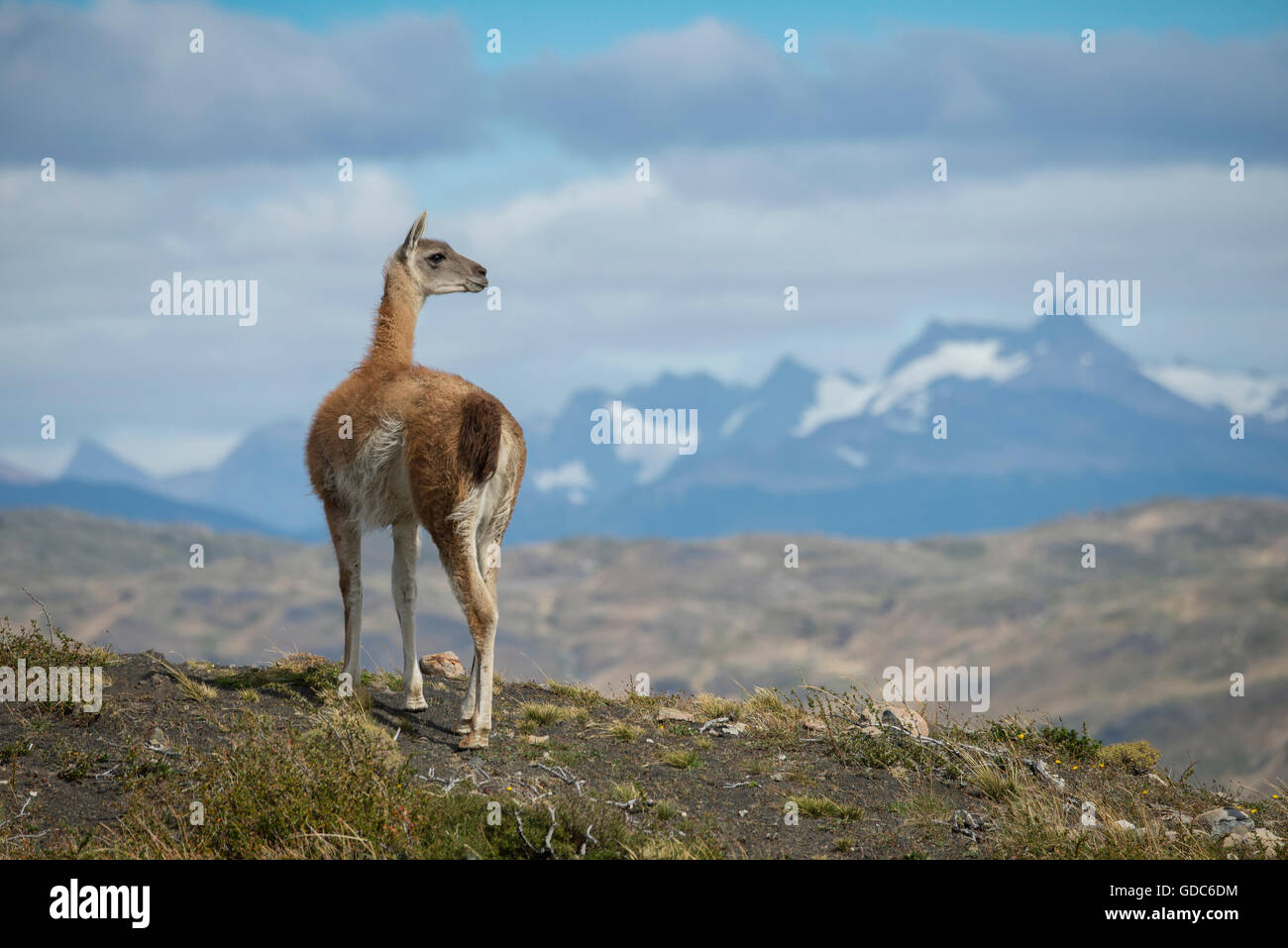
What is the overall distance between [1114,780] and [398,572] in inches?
308

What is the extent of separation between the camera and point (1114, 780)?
45.8 ft

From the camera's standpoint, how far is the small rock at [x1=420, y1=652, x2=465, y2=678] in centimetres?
1641

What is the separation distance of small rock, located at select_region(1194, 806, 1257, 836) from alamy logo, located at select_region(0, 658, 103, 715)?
1078 cm

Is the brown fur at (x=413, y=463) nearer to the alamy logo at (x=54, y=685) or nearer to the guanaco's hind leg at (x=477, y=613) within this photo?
the guanaco's hind leg at (x=477, y=613)

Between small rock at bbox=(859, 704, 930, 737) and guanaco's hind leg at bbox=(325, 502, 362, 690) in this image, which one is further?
small rock at bbox=(859, 704, 930, 737)

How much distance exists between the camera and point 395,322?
15117 mm

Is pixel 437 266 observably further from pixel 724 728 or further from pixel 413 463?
pixel 724 728

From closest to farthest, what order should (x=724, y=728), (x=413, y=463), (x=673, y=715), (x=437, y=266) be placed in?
(x=413, y=463) → (x=724, y=728) → (x=673, y=715) → (x=437, y=266)

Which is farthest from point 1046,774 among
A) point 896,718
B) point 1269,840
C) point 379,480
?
point 379,480

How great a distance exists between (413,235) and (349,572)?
3.96 m
